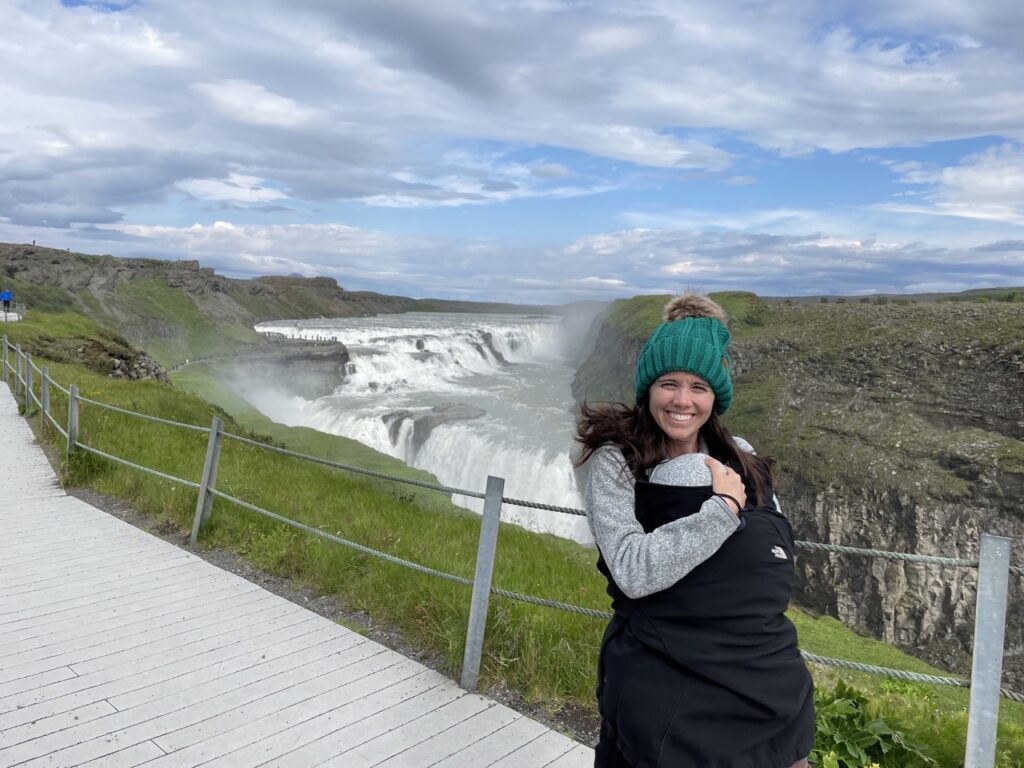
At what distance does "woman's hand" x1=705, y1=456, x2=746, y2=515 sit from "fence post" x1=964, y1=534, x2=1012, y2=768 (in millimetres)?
1437

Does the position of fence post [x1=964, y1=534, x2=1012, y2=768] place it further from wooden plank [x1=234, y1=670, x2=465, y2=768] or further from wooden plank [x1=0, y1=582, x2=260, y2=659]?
wooden plank [x1=0, y1=582, x2=260, y2=659]

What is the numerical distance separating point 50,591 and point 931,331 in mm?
29435

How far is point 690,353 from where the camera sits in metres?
2.49

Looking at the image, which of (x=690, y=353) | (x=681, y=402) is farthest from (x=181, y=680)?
(x=690, y=353)

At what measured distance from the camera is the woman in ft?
7.24

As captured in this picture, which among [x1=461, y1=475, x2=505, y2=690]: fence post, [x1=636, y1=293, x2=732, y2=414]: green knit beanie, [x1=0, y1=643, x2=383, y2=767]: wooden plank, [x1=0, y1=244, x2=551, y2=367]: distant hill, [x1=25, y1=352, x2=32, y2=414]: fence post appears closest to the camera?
[x1=636, y1=293, x2=732, y2=414]: green knit beanie

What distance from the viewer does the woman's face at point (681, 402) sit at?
252 cm

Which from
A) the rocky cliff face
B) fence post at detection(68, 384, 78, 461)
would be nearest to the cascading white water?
the rocky cliff face

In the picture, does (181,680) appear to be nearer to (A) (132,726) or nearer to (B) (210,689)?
(B) (210,689)

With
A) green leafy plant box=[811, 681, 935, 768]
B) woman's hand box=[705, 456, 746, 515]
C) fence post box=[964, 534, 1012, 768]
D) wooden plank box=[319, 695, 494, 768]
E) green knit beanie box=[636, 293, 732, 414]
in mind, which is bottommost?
wooden plank box=[319, 695, 494, 768]

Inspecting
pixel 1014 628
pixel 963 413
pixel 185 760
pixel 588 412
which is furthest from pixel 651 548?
pixel 963 413

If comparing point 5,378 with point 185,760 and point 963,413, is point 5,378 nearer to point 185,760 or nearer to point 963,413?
point 185,760

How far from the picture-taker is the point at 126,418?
13695 mm

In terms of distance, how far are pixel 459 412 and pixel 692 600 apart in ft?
113
